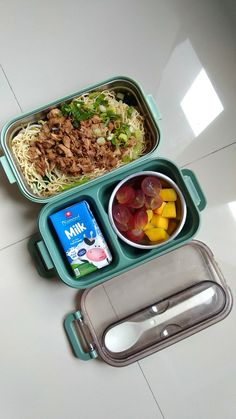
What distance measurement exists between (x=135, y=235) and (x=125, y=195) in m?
0.10

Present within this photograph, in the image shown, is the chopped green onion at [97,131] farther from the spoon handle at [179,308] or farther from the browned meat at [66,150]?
the spoon handle at [179,308]

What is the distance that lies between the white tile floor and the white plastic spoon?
3.2 inches

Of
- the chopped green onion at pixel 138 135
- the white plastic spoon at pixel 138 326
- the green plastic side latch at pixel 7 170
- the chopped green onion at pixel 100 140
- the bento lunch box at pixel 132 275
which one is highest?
the green plastic side latch at pixel 7 170

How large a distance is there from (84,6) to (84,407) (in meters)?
1.08

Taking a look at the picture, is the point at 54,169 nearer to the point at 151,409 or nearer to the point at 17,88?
the point at 17,88

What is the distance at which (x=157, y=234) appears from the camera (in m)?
1.09

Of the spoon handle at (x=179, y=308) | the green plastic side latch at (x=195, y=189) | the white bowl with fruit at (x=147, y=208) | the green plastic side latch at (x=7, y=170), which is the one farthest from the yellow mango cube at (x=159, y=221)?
the green plastic side latch at (x=7, y=170)

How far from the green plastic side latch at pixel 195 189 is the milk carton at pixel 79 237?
0.88 feet

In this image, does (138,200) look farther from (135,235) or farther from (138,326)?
(138,326)

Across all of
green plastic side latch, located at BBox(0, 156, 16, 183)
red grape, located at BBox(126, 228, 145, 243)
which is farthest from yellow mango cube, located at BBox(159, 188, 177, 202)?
green plastic side latch, located at BBox(0, 156, 16, 183)

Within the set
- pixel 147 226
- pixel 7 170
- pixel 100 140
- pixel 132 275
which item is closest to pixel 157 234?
pixel 147 226

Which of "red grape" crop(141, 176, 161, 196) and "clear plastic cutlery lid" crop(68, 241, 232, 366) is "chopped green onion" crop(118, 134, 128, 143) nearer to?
"red grape" crop(141, 176, 161, 196)

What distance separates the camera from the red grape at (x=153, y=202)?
42.8 inches

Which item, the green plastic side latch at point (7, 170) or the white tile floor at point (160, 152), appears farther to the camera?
the white tile floor at point (160, 152)
